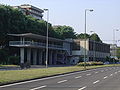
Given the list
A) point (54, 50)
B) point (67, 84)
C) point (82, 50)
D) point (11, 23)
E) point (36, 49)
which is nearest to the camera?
point (67, 84)

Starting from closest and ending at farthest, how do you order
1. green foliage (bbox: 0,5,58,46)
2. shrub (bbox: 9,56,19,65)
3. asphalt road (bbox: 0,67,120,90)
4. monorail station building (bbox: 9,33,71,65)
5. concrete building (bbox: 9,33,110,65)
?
asphalt road (bbox: 0,67,120,90), shrub (bbox: 9,56,19,65), green foliage (bbox: 0,5,58,46), monorail station building (bbox: 9,33,71,65), concrete building (bbox: 9,33,110,65)

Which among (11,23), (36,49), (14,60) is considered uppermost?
(11,23)

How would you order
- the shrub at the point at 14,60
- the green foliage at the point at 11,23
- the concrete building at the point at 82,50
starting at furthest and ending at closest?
the concrete building at the point at 82,50
the green foliage at the point at 11,23
the shrub at the point at 14,60

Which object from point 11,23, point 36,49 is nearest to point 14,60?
point 11,23

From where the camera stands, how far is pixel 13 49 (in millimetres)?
87500

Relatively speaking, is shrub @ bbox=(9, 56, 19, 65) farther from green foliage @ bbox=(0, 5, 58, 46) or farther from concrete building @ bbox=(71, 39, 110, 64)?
concrete building @ bbox=(71, 39, 110, 64)

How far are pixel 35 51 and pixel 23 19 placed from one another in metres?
10.2

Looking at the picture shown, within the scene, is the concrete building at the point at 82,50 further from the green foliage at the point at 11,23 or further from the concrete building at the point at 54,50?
the green foliage at the point at 11,23

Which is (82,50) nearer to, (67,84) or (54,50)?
(54,50)

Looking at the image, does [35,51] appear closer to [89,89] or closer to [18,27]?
[18,27]

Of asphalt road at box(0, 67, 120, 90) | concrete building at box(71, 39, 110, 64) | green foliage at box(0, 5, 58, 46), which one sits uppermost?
green foliage at box(0, 5, 58, 46)

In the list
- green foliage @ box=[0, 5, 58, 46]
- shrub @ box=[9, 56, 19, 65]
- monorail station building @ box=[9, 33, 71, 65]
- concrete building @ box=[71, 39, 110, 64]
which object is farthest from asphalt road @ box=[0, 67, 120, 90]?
concrete building @ box=[71, 39, 110, 64]

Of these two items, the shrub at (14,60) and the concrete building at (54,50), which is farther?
the concrete building at (54,50)

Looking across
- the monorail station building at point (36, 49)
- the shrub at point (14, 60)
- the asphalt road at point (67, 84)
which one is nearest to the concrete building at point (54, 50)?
the monorail station building at point (36, 49)
